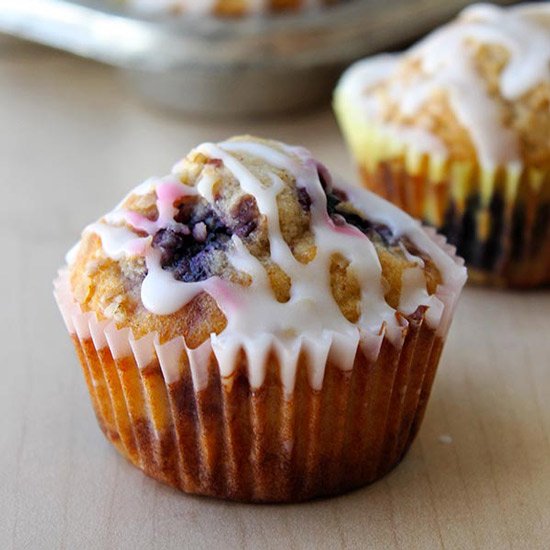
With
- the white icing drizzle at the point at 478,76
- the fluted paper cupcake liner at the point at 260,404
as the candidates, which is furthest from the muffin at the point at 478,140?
the fluted paper cupcake liner at the point at 260,404

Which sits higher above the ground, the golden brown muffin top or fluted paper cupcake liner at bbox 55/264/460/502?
the golden brown muffin top

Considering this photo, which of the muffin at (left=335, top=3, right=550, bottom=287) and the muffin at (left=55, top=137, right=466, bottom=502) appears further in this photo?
the muffin at (left=335, top=3, right=550, bottom=287)

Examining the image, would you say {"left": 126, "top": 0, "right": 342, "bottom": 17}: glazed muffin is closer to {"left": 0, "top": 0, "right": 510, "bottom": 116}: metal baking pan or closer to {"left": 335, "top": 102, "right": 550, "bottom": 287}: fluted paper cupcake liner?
{"left": 0, "top": 0, "right": 510, "bottom": 116}: metal baking pan

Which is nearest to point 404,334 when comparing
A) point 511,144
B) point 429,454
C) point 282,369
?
point 282,369

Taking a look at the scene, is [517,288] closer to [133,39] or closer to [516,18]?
[516,18]

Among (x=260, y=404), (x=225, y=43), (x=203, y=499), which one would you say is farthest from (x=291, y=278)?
(x=225, y=43)

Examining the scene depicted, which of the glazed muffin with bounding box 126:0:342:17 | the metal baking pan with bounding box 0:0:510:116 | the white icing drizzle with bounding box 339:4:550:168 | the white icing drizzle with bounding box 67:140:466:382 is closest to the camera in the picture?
the white icing drizzle with bounding box 67:140:466:382

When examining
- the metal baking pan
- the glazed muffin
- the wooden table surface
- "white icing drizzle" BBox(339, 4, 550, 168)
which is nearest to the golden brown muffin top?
the wooden table surface
